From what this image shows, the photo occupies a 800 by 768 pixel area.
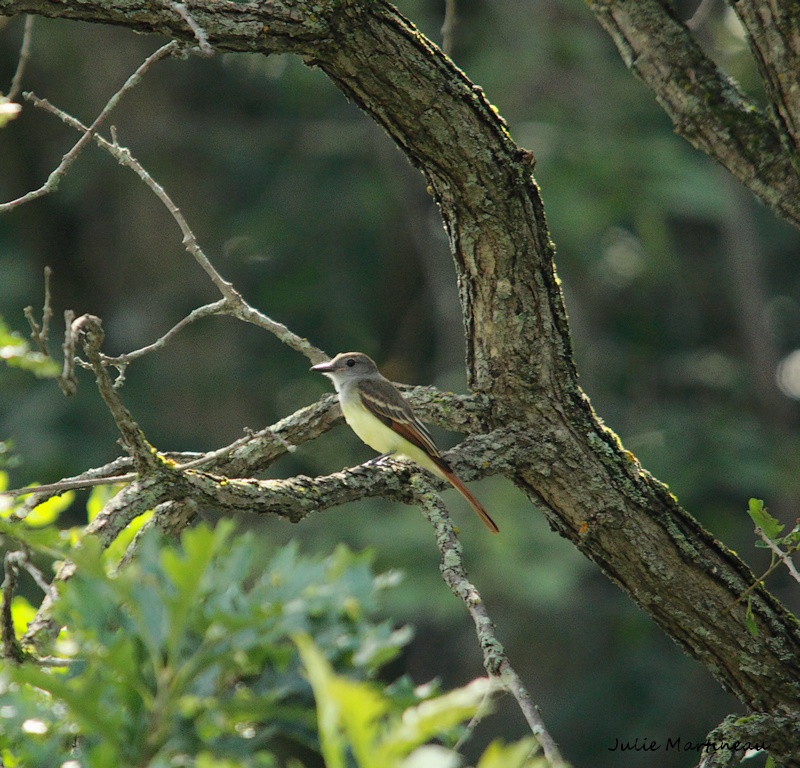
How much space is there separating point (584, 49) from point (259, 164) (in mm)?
4830

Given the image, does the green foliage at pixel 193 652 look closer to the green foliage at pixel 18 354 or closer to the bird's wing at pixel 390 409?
the green foliage at pixel 18 354

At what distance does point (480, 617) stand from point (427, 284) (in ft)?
45.8

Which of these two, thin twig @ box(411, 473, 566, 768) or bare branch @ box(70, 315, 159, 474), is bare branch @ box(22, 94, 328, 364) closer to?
bare branch @ box(70, 315, 159, 474)

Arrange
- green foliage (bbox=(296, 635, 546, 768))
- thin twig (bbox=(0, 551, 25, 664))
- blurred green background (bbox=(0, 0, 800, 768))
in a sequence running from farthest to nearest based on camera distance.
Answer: blurred green background (bbox=(0, 0, 800, 768))
thin twig (bbox=(0, 551, 25, 664))
green foliage (bbox=(296, 635, 546, 768))

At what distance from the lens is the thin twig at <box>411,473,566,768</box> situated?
261 centimetres

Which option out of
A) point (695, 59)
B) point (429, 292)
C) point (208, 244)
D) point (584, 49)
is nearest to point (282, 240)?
point (208, 244)

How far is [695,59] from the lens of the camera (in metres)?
4.11

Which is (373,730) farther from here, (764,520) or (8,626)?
(764,520)

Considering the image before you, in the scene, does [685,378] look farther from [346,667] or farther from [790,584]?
[346,667]

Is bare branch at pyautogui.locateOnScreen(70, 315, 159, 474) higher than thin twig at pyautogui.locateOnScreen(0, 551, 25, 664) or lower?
higher

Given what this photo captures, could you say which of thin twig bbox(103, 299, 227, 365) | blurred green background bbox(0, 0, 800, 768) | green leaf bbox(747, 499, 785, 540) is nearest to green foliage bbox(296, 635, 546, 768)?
thin twig bbox(103, 299, 227, 365)

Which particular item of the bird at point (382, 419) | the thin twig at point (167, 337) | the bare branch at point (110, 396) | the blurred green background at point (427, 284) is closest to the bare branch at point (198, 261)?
the thin twig at point (167, 337)

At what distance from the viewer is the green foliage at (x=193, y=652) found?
192cm

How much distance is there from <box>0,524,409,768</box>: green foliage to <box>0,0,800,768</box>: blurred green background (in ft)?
36.2
